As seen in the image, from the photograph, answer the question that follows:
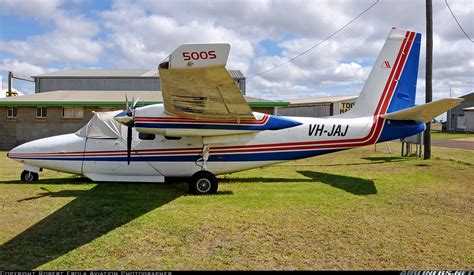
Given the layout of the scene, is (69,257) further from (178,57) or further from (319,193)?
(319,193)

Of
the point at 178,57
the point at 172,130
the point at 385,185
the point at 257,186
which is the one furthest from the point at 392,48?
the point at 178,57

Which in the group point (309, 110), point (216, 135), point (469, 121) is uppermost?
point (309, 110)

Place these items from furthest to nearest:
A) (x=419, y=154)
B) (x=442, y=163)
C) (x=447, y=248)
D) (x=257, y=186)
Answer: (x=419, y=154) < (x=442, y=163) < (x=257, y=186) < (x=447, y=248)

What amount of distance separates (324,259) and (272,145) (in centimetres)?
558

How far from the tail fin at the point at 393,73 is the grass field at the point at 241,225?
8.43 feet

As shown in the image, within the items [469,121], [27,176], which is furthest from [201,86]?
[469,121]

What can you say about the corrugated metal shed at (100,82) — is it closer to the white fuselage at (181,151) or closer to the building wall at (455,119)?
the white fuselage at (181,151)

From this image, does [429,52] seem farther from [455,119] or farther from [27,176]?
[455,119]

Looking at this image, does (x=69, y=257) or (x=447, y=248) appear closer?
(x=69, y=257)

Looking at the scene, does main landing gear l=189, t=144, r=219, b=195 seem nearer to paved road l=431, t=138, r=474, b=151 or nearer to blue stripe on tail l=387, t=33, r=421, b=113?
blue stripe on tail l=387, t=33, r=421, b=113

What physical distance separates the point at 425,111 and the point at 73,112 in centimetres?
2081

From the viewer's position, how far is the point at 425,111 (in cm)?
1038

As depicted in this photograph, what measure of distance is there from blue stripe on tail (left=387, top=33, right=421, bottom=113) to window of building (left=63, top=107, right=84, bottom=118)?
19.4m

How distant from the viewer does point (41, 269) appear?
15.0 ft
